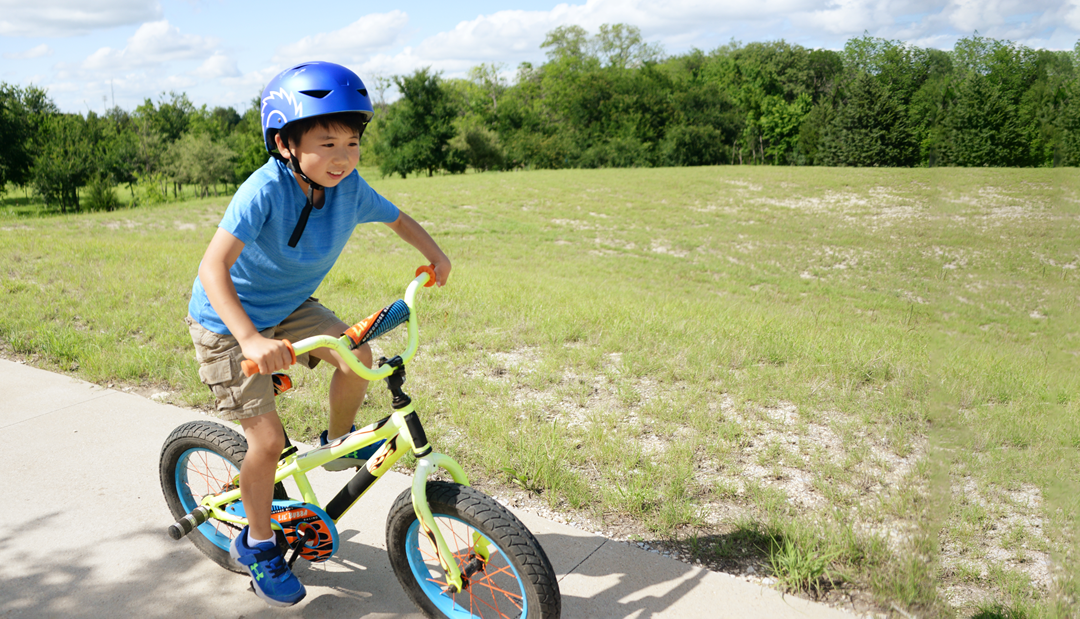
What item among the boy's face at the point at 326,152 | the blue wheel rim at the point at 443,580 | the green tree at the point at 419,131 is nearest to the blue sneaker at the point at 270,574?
the blue wheel rim at the point at 443,580

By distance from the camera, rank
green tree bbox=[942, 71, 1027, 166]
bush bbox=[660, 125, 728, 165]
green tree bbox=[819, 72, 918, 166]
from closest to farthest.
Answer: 1. green tree bbox=[942, 71, 1027, 166]
2. green tree bbox=[819, 72, 918, 166]
3. bush bbox=[660, 125, 728, 165]

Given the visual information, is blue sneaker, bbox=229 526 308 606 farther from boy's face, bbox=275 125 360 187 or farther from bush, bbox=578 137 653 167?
bush, bbox=578 137 653 167

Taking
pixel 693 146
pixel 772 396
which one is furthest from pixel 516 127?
pixel 772 396

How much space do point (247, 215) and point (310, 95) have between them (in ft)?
1.44

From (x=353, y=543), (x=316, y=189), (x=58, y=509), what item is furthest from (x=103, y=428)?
(x=316, y=189)

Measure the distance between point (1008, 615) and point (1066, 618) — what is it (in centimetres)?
19

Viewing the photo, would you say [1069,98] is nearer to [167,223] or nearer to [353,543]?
[353,543]

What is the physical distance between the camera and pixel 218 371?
7.93 ft

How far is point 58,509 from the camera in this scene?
3.19m

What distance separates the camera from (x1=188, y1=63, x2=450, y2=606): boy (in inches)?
85.2

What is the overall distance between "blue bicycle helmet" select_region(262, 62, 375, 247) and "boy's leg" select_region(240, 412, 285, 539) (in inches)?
39.6

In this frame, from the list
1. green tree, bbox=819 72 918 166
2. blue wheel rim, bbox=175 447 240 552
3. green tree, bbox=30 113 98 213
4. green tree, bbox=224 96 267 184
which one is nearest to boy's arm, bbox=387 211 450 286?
blue wheel rim, bbox=175 447 240 552

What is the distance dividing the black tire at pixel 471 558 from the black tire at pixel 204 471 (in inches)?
25.5

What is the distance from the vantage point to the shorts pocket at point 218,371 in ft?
7.91
